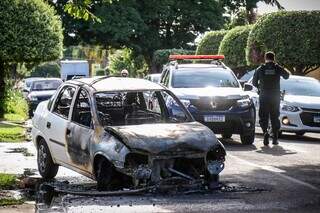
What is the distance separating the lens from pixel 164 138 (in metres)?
7.98

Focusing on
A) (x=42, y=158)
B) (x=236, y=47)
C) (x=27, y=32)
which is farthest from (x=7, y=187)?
(x=236, y=47)

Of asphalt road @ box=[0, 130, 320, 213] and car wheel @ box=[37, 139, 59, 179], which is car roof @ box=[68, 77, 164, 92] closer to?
car wheel @ box=[37, 139, 59, 179]

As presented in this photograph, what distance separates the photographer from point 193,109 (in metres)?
13.6

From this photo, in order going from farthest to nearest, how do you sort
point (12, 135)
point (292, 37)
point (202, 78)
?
point (292, 37)
point (12, 135)
point (202, 78)

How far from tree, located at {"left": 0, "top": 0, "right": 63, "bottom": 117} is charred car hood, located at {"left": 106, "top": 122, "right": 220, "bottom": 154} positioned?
46.4 feet

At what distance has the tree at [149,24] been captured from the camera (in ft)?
147

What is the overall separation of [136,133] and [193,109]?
5.63 metres

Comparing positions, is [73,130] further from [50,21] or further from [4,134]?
[50,21]

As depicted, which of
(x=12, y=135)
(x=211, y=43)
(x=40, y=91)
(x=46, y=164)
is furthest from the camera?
(x=211, y=43)

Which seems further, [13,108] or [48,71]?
[48,71]

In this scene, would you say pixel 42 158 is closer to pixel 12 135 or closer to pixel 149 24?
pixel 12 135

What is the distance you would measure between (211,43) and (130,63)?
23.1m

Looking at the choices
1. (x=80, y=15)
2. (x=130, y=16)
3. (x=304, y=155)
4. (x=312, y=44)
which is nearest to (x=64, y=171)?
(x=80, y=15)

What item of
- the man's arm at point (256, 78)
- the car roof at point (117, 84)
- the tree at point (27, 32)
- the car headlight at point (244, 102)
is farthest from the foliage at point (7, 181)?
the tree at point (27, 32)
